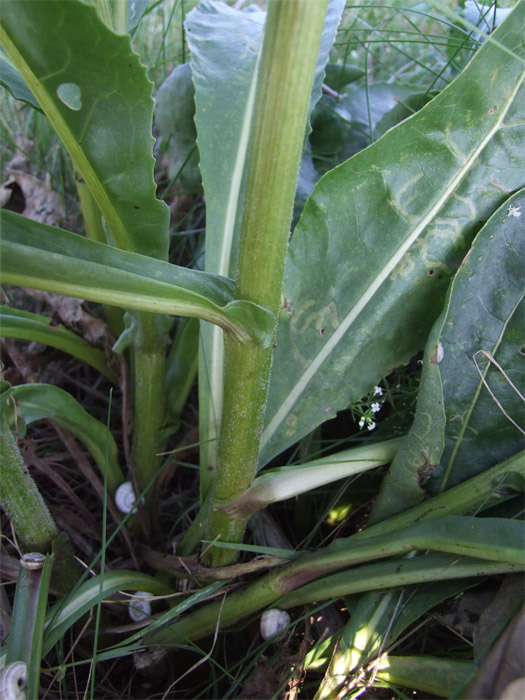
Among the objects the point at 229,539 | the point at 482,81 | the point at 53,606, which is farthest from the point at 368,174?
the point at 53,606

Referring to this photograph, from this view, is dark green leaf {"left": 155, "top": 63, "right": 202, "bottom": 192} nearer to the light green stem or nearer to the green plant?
the green plant

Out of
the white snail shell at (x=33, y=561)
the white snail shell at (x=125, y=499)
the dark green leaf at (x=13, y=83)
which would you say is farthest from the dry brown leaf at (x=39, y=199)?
the white snail shell at (x=33, y=561)

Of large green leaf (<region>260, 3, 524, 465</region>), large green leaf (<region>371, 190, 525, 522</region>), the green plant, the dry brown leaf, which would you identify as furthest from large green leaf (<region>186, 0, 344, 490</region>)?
the dry brown leaf

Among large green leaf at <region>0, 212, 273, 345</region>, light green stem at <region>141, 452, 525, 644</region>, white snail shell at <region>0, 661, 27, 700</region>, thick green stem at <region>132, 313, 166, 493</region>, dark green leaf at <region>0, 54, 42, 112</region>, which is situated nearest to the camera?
large green leaf at <region>0, 212, 273, 345</region>

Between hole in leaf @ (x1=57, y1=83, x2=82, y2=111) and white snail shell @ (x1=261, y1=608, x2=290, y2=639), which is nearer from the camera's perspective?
hole in leaf @ (x1=57, y1=83, x2=82, y2=111)

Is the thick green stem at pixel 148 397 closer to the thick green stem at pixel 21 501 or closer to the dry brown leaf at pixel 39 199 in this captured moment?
the thick green stem at pixel 21 501

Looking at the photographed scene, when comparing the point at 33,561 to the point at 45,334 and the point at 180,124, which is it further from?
the point at 180,124

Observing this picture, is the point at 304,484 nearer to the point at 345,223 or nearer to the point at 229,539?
the point at 229,539

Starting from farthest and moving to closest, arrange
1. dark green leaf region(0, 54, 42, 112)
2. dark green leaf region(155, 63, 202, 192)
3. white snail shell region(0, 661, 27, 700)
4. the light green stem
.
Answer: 1. dark green leaf region(155, 63, 202, 192)
2. dark green leaf region(0, 54, 42, 112)
3. the light green stem
4. white snail shell region(0, 661, 27, 700)
